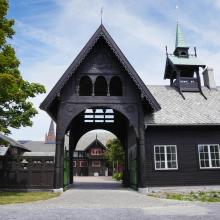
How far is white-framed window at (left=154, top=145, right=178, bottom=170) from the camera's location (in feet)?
64.8

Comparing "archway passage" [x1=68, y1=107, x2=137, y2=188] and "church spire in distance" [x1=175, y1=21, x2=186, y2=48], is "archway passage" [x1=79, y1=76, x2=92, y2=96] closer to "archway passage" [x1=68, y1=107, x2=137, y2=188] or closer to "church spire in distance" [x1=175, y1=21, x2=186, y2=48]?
"archway passage" [x1=68, y1=107, x2=137, y2=188]

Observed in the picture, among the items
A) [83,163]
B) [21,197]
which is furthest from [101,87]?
[83,163]

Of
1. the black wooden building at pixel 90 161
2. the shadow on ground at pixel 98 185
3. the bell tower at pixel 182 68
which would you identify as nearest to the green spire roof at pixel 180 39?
the bell tower at pixel 182 68

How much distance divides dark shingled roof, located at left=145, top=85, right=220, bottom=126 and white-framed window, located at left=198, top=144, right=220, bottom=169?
1.73 metres

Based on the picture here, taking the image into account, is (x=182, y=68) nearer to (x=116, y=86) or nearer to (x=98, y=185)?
(x=116, y=86)

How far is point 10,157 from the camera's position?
65.9 feet

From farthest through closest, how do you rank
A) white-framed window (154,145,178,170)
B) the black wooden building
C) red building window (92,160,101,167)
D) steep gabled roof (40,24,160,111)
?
1. red building window (92,160,101,167)
2. the black wooden building
3. white-framed window (154,145,178,170)
4. steep gabled roof (40,24,160,111)

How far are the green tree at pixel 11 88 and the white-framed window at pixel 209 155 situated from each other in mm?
11720

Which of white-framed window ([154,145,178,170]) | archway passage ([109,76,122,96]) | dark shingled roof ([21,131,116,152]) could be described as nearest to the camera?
white-framed window ([154,145,178,170])

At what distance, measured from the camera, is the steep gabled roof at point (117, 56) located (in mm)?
18641

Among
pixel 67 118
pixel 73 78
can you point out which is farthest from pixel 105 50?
pixel 67 118

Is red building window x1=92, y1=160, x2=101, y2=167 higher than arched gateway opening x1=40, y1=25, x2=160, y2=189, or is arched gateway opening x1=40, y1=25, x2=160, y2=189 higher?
arched gateway opening x1=40, y1=25, x2=160, y2=189

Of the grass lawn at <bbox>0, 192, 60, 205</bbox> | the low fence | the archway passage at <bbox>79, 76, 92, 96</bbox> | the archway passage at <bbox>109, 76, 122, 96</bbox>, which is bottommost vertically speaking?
the grass lawn at <bbox>0, 192, 60, 205</bbox>

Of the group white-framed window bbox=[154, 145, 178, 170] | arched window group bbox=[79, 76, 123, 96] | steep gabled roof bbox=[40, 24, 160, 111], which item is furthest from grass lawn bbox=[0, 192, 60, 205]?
arched window group bbox=[79, 76, 123, 96]
